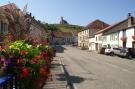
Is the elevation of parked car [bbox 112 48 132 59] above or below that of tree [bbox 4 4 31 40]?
below

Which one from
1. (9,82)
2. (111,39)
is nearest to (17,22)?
(9,82)

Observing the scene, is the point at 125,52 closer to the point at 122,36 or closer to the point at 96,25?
the point at 122,36

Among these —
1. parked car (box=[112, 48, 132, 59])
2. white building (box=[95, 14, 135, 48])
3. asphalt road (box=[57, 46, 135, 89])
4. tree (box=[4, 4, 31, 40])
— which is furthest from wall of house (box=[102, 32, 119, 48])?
tree (box=[4, 4, 31, 40])

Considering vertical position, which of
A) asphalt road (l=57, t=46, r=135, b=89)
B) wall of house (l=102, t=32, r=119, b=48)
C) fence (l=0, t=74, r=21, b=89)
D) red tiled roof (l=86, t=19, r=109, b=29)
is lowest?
asphalt road (l=57, t=46, r=135, b=89)

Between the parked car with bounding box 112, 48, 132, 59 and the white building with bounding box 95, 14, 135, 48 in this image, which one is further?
the white building with bounding box 95, 14, 135, 48

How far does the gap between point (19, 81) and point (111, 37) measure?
62346 mm

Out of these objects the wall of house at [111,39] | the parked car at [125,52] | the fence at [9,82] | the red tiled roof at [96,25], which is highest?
the red tiled roof at [96,25]

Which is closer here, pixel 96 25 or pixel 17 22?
pixel 17 22

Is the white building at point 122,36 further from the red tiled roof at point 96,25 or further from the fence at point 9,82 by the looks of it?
the fence at point 9,82

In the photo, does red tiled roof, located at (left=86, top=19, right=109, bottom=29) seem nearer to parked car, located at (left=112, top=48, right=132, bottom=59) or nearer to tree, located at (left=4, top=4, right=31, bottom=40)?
parked car, located at (left=112, top=48, right=132, bottom=59)

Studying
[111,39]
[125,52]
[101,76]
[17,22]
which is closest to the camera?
[101,76]

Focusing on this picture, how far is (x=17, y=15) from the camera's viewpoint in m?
19.9

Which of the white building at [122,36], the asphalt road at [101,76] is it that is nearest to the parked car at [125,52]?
the white building at [122,36]

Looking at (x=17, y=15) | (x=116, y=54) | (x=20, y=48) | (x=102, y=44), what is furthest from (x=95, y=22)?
(x=20, y=48)
